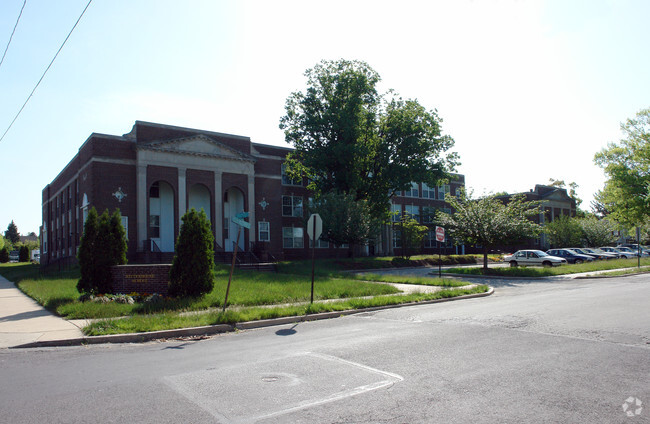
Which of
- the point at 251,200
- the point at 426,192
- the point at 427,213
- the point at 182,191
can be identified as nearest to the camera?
the point at 182,191

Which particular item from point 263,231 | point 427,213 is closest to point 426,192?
point 427,213

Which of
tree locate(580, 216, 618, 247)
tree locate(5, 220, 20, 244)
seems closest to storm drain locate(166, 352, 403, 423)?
tree locate(580, 216, 618, 247)

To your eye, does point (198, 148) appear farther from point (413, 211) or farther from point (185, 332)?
point (413, 211)

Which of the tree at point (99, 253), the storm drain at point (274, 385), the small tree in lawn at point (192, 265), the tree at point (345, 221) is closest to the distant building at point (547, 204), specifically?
the tree at point (345, 221)

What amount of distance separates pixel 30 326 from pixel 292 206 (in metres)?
34.7

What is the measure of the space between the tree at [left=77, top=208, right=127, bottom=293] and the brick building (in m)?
16.9

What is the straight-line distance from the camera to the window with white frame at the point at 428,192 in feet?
195

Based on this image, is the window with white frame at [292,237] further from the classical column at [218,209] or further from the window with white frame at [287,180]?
the classical column at [218,209]

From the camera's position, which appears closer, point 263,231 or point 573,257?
point 573,257

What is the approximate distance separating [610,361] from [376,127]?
36.4 meters

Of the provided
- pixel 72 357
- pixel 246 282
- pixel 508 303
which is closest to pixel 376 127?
pixel 246 282

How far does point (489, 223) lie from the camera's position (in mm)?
28422

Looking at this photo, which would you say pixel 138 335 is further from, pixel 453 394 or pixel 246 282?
pixel 246 282

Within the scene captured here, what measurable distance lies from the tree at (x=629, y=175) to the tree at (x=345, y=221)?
34.1 metres
